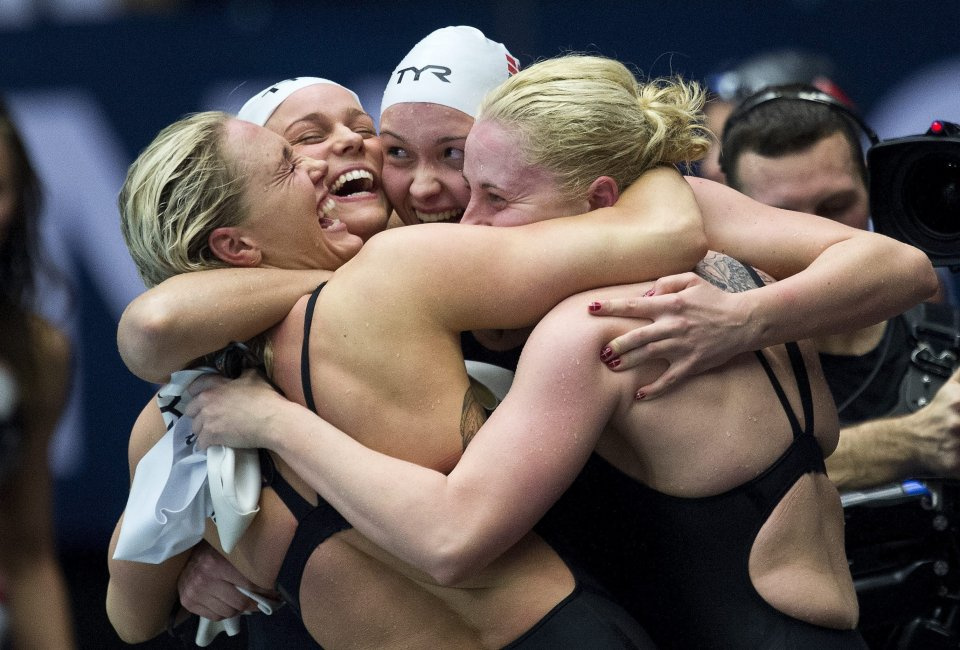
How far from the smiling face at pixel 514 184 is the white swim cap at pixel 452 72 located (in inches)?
17.7

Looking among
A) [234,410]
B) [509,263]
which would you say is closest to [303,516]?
[234,410]

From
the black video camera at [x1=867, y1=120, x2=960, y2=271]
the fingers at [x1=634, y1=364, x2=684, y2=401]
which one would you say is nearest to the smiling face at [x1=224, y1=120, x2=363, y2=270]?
the fingers at [x1=634, y1=364, x2=684, y2=401]

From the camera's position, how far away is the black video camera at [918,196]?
8.70 ft

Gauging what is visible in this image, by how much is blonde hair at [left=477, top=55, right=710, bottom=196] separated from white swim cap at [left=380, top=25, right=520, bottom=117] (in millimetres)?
428

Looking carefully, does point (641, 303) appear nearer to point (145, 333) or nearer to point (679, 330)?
point (679, 330)

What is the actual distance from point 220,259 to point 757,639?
1149 mm

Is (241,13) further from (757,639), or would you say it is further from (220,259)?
(757,639)

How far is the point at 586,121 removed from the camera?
6.72 feet

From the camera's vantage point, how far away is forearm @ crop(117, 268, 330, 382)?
1933 millimetres

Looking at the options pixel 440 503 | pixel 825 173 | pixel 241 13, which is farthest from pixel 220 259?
pixel 241 13

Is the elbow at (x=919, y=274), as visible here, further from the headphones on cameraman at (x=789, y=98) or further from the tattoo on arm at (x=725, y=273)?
the headphones on cameraman at (x=789, y=98)

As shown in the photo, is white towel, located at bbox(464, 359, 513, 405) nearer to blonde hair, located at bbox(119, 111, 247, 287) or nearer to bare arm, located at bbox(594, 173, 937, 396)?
bare arm, located at bbox(594, 173, 937, 396)

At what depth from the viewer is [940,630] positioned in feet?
9.45

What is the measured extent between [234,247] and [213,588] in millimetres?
651
